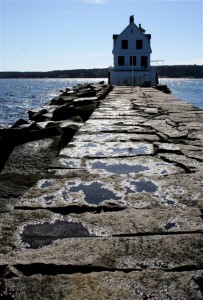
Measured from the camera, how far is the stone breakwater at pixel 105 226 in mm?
1305

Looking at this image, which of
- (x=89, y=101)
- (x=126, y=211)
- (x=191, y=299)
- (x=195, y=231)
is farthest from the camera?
(x=89, y=101)

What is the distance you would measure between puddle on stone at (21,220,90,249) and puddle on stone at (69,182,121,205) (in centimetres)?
30

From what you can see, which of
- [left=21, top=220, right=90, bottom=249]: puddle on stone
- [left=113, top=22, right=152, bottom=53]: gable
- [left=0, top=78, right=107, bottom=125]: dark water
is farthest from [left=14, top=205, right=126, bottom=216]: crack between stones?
[left=113, top=22, right=152, bottom=53]: gable

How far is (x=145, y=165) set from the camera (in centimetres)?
279

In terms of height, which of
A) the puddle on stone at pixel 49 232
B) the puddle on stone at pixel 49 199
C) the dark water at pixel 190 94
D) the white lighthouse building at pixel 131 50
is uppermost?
the white lighthouse building at pixel 131 50

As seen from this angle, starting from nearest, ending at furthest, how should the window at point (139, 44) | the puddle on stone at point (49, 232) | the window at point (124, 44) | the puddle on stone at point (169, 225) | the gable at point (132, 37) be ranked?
the puddle on stone at point (49, 232) < the puddle on stone at point (169, 225) < the gable at point (132, 37) < the window at point (124, 44) < the window at point (139, 44)

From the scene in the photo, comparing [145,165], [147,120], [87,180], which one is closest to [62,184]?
[87,180]

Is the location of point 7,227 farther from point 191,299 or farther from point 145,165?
point 145,165

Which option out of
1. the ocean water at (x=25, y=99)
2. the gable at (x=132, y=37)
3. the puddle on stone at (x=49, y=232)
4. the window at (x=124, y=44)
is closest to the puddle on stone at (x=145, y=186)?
the puddle on stone at (x=49, y=232)

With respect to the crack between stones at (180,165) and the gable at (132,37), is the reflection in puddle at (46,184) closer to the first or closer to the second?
the crack between stones at (180,165)

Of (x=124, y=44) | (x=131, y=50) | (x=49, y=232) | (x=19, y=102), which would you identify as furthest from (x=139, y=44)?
(x=49, y=232)

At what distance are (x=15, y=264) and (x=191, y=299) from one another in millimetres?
674

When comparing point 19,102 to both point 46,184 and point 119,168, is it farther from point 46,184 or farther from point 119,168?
point 46,184

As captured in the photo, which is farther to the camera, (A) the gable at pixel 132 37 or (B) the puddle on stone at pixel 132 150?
(A) the gable at pixel 132 37
